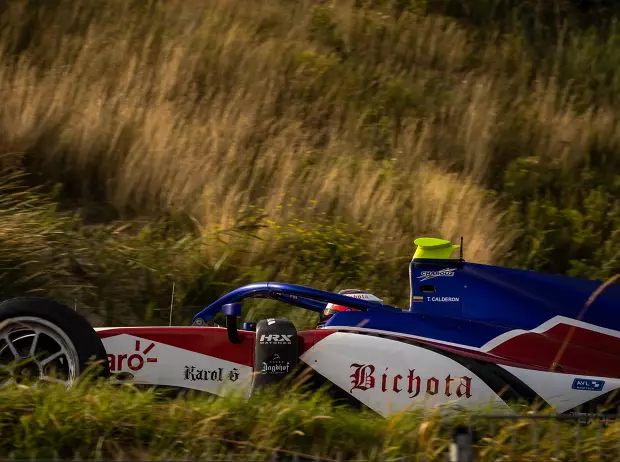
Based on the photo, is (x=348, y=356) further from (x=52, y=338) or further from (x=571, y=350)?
(x=52, y=338)

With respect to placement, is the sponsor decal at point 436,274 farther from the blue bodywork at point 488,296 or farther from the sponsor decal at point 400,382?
the sponsor decal at point 400,382

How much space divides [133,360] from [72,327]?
472mm

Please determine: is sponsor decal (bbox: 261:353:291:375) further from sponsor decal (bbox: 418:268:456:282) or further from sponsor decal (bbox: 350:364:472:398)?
sponsor decal (bbox: 418:268:456:282)

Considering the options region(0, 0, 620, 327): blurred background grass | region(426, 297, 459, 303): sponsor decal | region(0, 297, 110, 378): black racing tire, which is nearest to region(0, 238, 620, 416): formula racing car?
region(0, 297, 110, 378): black racing tire

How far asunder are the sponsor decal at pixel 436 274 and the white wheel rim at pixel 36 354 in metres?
2.21

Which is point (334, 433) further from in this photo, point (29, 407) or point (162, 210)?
point (162, 210)

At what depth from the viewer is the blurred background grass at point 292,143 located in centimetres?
881

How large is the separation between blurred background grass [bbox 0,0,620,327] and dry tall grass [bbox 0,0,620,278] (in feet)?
0.09

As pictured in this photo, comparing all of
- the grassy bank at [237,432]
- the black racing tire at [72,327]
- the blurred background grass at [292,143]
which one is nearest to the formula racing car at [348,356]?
the black racing tire at [72,327]

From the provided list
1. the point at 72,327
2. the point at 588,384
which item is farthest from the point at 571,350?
the point at 72,327

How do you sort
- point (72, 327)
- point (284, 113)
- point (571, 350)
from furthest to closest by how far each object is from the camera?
1. point (284, 113)
2. point (571, 350)
3. point (72, 327)

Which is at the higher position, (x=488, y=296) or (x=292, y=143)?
(x=292, y=143)

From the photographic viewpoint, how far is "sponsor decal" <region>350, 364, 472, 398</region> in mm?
5723

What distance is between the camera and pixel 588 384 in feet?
19.1
